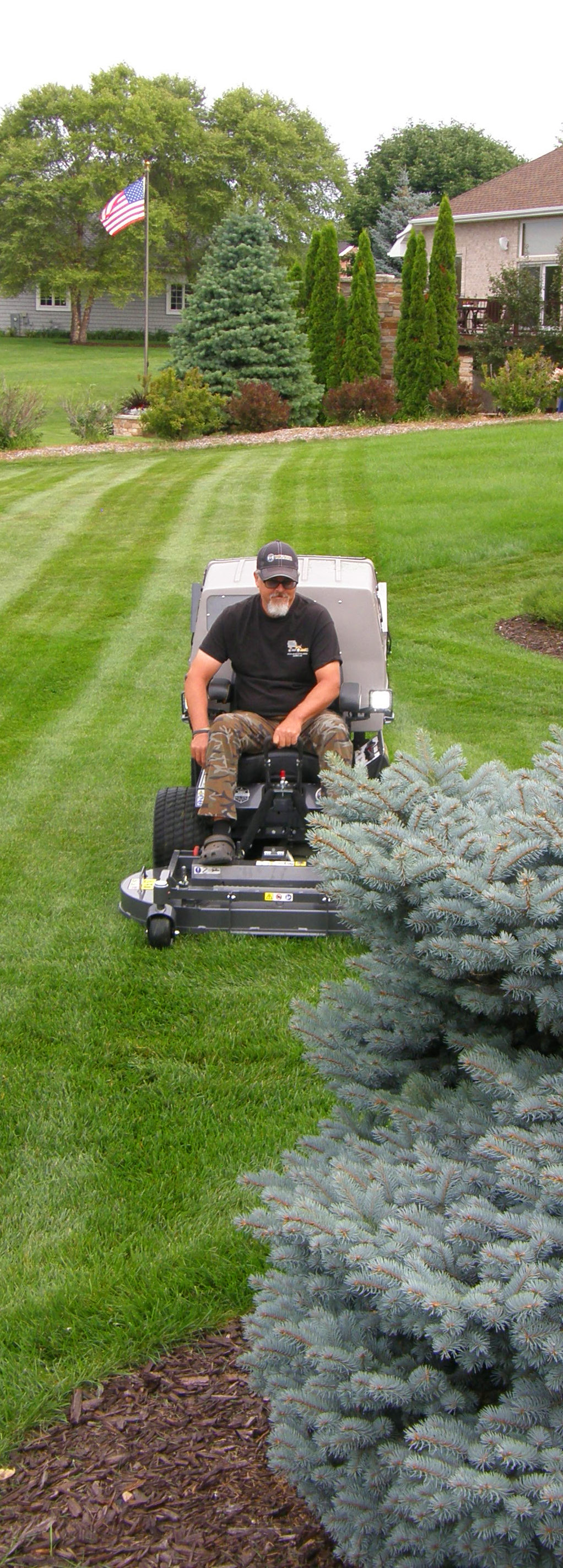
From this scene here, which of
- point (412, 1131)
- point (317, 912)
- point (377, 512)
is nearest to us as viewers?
point (412, 1131)

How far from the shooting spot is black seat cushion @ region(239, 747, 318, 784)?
18.1ft

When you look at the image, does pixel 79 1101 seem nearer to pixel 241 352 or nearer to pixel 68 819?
pixel 68 819

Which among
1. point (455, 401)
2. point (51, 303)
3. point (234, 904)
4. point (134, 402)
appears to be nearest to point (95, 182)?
point (51, 303)

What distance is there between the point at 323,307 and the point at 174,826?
68.0 ft

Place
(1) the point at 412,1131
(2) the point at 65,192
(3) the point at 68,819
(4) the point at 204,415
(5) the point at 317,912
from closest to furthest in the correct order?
(1) the point at 412,1131 → (5) the point at 317,912 → (3) the point at 68,819 → (4) the point at 204,415 → (2) the point at 65,192

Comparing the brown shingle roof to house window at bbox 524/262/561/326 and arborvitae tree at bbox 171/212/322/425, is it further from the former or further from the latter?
arborvitae tree at bbox 171/212/322/425

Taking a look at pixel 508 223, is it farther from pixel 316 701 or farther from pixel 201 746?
pixel 201 746

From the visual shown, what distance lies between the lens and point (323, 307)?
2425cm

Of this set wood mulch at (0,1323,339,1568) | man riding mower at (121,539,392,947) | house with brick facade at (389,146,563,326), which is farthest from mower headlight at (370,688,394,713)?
house with brick facade at (389,146,563,326)

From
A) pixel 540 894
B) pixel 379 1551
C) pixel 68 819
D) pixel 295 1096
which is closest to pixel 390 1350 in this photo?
pixel 379 1551

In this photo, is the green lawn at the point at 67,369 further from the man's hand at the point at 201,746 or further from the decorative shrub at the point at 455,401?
the man's hand at the point at 201,746

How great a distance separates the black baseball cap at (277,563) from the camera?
5.50 meters

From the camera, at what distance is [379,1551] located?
1.97 meters

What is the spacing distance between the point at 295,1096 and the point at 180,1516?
1.55 meters
